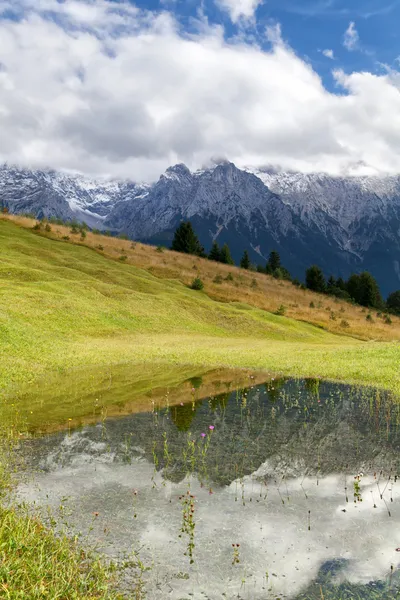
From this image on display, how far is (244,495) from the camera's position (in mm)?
11000

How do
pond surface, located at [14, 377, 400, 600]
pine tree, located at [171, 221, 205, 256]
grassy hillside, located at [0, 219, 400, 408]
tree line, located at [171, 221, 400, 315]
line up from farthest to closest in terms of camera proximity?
tree line, located at [171, 221, 400, 315]
pine tree, located at [171, 221, 205, 256]
grassy hillside, located at [0, 219, 400, 408]
pond surface, located at [14, 377, 400, 600]

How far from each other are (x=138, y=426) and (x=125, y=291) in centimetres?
4217

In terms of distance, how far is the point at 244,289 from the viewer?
80250 millimetres

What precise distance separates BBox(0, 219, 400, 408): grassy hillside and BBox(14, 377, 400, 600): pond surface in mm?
9617

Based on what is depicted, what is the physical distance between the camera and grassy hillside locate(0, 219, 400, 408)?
30.2 metres

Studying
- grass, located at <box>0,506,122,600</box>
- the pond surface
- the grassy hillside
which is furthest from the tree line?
grass, located at <box>0,506,122,600</box>

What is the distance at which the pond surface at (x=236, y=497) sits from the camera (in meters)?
7.71

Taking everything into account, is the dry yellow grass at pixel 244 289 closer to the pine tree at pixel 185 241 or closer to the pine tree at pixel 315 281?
the pine tree at pixel 185 241

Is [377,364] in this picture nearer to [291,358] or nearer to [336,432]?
[291,358]

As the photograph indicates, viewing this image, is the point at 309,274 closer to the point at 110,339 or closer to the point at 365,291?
the point at 365,291

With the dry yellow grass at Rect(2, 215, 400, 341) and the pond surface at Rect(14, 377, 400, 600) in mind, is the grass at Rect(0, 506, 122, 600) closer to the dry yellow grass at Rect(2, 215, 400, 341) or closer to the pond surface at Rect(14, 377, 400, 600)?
the pond surface at Rect(14, 377, 400, 600)

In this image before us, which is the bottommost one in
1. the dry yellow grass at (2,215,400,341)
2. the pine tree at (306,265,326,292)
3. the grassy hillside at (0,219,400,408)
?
the grassy hillside at (0,219,400,408)

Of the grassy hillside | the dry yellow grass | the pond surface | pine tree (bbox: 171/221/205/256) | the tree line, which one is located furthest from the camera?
the tree line

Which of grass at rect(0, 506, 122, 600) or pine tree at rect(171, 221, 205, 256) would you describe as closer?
grass at rect(0, 506, 122, 600)
